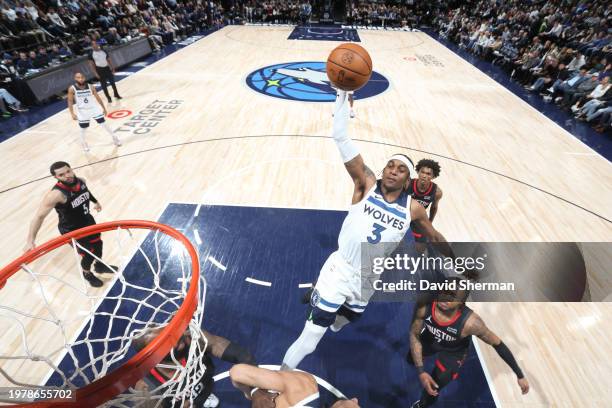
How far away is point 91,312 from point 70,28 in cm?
1475

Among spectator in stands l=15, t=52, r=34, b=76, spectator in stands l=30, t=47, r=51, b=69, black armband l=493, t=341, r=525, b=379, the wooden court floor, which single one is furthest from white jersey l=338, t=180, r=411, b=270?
spectator in stands l=30, t=47, r=51, b=69

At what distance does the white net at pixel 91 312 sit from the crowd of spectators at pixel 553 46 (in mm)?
10666

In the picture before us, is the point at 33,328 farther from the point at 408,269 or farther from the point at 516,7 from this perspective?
the point at 516,7

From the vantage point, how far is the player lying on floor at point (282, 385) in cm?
216

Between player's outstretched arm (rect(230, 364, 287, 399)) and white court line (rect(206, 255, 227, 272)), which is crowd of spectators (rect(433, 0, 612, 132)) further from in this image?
player's outstretched arm (rect(230, 364, 287, 399))

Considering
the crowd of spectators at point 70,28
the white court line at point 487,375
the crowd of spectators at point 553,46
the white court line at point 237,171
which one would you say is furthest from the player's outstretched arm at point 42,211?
the crowd of spectators at point 553,46

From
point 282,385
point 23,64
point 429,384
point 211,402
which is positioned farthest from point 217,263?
point 23,64

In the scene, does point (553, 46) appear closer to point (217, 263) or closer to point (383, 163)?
point (383, 163)

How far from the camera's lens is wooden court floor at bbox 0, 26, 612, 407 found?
3.89 meters

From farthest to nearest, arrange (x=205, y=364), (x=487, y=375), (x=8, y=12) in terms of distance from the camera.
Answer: (x=8, y=12) < (x=487, y=375) < (x=205, y=364)

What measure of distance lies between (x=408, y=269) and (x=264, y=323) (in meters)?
2.00

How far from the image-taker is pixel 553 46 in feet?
39.8

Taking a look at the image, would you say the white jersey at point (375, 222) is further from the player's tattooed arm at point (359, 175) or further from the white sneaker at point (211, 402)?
the white sneaker at point (211, 402)

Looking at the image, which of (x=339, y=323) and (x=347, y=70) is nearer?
(x=347, y=70)
